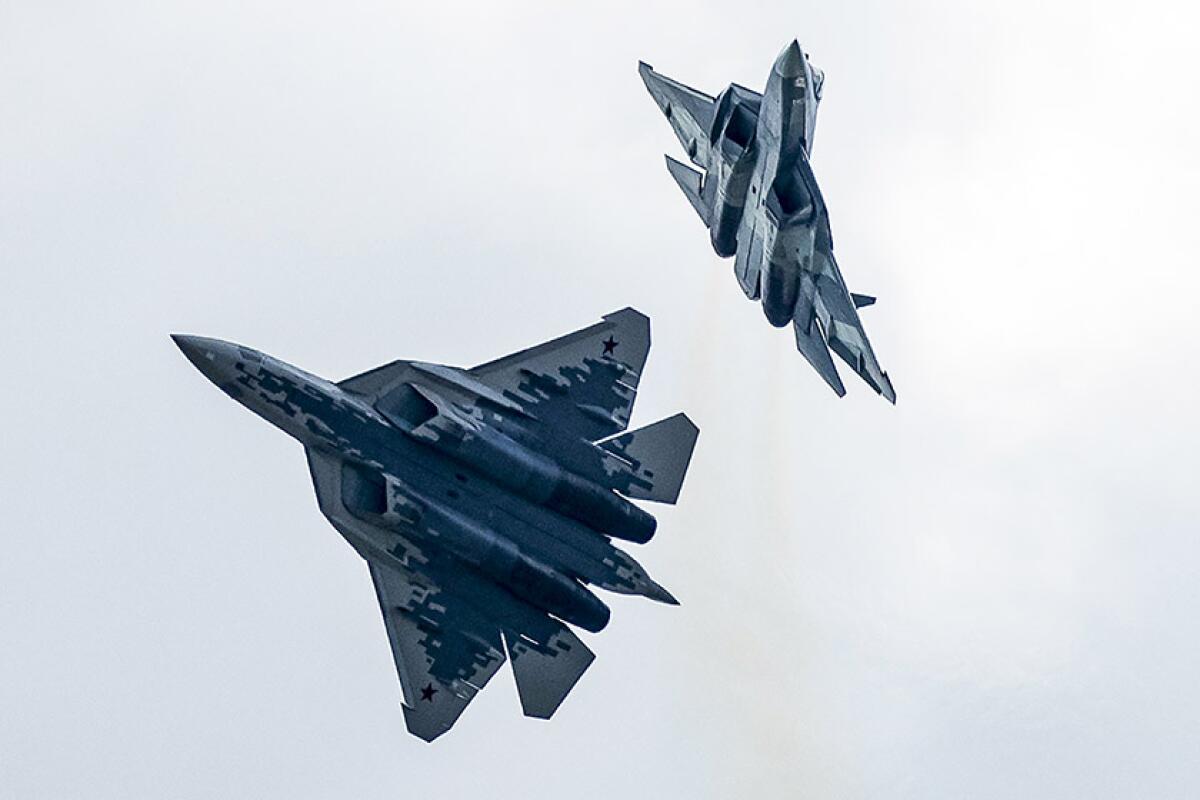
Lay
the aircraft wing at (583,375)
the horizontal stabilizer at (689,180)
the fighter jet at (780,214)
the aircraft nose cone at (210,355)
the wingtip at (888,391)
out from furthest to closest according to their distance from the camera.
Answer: the horizontal stabilizer at (689,180) → the wingtip at (888,391) → the fighter jet at (780,214) → the aircraft wing at (583,375) → the aircraft nose cone at (210,355)

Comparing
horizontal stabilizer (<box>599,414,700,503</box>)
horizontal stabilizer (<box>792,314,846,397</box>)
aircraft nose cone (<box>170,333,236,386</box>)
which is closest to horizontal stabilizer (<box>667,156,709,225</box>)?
horizontal stabilizer (<box>792,314,846,397</box>)

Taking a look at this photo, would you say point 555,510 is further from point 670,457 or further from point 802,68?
point 802,68

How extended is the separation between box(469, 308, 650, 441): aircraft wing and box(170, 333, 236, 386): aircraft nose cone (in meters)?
6.11

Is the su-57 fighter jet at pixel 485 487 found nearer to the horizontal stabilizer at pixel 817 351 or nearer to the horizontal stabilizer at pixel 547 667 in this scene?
the horizontal stabilizer at pixel 547 667

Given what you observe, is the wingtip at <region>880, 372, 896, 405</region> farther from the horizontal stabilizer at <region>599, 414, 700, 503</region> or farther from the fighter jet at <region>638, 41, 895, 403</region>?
the horizontal stabilizer at <region>599, 414, 700, 503</region>

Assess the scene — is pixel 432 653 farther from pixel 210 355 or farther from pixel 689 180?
pixel 689 180

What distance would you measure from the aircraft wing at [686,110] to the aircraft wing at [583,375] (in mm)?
7789

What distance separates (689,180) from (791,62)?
9060mm

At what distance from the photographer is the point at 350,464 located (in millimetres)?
44156

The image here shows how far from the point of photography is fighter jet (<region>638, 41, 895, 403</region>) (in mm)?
48625

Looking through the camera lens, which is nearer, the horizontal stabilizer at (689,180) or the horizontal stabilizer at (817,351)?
the horizontal stabilizer at (817,351)

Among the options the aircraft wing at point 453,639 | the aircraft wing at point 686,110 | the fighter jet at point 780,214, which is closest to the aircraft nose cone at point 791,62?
the fighter jet at point 780,214

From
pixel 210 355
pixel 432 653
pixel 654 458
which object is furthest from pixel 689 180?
pixel 210 355

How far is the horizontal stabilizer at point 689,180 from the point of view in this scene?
179 ft
